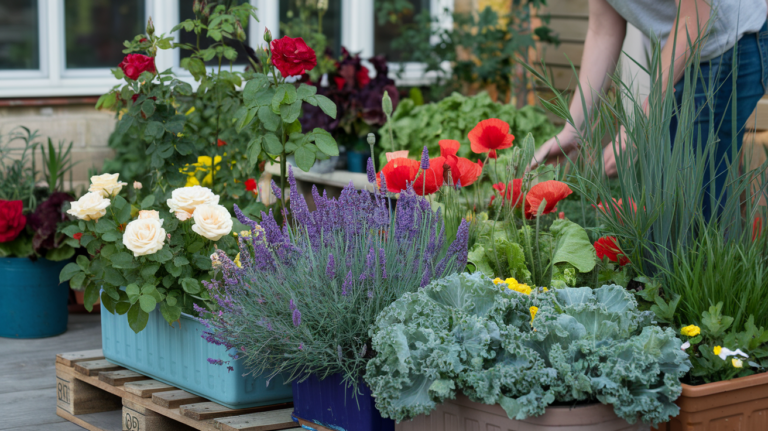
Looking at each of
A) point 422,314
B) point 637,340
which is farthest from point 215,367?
point 637,340

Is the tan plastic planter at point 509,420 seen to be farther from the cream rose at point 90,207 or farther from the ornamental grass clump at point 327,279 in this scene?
the cream rose at point 90,207

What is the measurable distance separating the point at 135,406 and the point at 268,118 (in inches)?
31.2

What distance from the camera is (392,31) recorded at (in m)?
4.73

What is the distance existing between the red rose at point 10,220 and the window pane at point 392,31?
8.03 feet

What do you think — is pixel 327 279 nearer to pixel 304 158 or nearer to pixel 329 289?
pixel 329 289

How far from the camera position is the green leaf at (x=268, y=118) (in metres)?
1.95

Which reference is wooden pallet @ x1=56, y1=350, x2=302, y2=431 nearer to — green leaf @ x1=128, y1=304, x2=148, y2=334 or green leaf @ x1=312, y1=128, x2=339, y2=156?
green leaf @ x1=128, y1=304, x2=148, y2=334

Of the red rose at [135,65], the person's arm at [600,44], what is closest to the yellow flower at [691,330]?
the person's arm at [600,44]

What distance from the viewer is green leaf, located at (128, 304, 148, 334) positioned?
183 centimetres

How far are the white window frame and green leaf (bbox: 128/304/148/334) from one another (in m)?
2.14

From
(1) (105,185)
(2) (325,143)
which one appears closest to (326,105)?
(2) (325,143)

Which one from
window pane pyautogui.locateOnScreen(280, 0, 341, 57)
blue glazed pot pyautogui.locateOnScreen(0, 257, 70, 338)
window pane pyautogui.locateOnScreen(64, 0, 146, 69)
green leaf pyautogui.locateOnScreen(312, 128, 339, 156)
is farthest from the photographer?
window pane pyautogui.locateOnScreen(280, 0, 341, 57)

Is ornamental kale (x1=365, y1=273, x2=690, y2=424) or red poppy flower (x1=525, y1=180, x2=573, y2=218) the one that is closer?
ornamental kale (x1=365, y1=273, x2=690, y2=424)

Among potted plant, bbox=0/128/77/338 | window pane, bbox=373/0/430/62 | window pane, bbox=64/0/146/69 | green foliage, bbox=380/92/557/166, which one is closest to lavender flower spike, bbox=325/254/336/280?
potted plant, bbox=0/128/77/338
